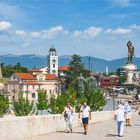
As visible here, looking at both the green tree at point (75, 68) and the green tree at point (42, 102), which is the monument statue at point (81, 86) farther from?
the green tree at point (75, 68)

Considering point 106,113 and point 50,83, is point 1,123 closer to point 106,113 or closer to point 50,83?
point 106,113

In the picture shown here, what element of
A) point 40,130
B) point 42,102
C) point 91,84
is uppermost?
point 91,84

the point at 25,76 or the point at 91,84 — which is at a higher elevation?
the point at 25,76

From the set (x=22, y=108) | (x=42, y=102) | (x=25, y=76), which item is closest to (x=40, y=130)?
(x=22, y=108)

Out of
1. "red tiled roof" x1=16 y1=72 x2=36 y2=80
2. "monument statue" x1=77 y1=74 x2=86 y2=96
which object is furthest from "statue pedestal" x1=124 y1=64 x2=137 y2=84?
"red tiled roof" x1=16 y1=72 x2=36 y2=80

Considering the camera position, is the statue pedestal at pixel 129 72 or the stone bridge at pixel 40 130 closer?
the stone bridge at pixel 40 130

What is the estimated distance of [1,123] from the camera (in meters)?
16.8

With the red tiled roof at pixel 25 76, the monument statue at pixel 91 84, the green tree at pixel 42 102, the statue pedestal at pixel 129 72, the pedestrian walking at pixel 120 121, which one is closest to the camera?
the pedestrian walking at pixel 120 121

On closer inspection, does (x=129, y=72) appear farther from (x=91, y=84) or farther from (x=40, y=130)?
(x=40, y=130)

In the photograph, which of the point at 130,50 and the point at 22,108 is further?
the point at 130,50

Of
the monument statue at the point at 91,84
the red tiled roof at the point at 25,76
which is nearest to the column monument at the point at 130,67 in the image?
the monument statue at the point at 91,84

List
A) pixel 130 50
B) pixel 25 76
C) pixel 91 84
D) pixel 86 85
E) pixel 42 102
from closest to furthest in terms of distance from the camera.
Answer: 1. pixel 86 85
2. pixel 91 84
3. pixel 42 102
4. pixel 130 50
5. pixel 25 76

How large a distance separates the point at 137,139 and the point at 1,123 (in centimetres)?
530

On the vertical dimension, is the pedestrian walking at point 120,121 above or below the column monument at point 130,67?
below
